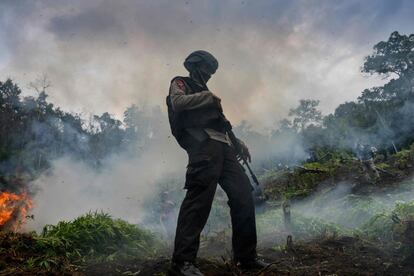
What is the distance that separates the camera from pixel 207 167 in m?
3.16

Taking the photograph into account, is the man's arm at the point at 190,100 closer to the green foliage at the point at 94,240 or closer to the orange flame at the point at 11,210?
the green foliage at the point at 94,240

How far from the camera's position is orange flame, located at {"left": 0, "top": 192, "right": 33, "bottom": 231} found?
8.51m

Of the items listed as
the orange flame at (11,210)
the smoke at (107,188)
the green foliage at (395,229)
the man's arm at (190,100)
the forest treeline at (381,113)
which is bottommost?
the green foliage at (395,229)

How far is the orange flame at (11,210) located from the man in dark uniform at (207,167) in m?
6.81

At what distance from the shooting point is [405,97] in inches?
1335

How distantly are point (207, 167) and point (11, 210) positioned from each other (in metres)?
8.10

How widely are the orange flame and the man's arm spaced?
6862 mm

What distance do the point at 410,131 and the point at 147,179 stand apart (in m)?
20.3

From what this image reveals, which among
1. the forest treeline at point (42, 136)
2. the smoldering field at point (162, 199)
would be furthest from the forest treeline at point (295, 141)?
the smoldering field at point (162, 199)

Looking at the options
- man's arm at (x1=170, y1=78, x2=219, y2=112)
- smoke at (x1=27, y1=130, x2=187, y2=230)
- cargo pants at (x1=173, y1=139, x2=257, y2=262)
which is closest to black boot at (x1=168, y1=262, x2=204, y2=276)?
cargo pants at (x1=173, y1=139, x2=257, y2=262)

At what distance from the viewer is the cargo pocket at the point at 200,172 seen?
308 cm

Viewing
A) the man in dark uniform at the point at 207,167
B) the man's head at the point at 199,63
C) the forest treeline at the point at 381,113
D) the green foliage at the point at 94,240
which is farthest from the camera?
the forest treeline at the point at 381,113

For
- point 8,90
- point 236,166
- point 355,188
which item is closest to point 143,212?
point 355,188

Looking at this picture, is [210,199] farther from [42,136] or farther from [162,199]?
[42,136]
